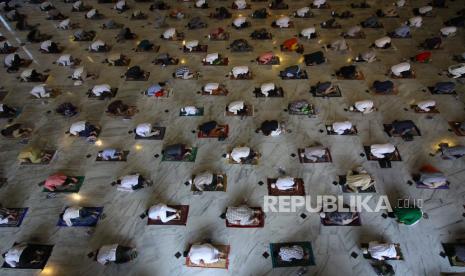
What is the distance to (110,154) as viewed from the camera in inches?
293

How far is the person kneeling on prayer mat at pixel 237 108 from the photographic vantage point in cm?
832

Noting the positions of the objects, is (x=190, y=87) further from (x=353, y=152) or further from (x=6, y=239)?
(x=6, y=239)

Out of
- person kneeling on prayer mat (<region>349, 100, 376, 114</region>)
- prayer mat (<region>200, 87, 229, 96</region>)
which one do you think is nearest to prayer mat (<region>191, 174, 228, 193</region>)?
prayer mat (<region>200, 87, 229, 96</region>)

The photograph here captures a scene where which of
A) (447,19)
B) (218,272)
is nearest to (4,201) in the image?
(218,272)

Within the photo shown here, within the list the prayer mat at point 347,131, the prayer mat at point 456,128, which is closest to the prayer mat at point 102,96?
the prayer mat at point 347,131

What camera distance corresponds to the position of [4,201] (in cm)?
695

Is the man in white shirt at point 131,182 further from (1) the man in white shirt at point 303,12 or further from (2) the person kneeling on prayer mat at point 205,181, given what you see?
(1) the man in white shirt at point 303,12

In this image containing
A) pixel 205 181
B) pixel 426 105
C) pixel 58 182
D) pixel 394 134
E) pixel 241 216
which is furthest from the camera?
pixel 426 105

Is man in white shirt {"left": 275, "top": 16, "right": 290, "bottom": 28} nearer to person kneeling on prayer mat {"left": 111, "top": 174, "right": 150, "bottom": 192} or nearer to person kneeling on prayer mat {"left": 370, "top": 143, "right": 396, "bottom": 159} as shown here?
person kneeling on prayer mat {"left": 370, "top": 143, "right": 396, "bottom": 159}

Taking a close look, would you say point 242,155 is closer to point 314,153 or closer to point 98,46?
point 314,153

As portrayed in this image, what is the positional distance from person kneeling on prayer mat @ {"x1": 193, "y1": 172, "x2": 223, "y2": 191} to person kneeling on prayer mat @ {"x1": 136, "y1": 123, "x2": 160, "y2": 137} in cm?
188

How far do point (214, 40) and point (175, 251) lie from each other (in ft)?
24.8

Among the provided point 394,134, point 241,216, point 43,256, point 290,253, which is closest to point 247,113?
point 241,216

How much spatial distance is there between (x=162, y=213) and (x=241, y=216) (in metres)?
1.54
